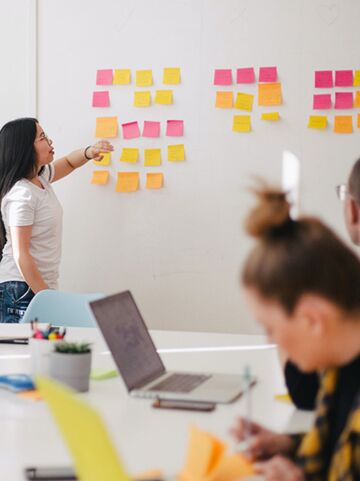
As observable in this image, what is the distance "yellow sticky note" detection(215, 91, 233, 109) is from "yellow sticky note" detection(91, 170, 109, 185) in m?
0.63

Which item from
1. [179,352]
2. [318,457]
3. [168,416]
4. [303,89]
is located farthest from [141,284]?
[318,457]

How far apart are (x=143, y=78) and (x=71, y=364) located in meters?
2.25

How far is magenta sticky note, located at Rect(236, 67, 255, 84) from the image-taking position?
367 cm

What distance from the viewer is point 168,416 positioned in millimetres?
1647

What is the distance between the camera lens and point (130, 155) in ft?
12.5

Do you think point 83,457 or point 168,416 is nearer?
point 83,457

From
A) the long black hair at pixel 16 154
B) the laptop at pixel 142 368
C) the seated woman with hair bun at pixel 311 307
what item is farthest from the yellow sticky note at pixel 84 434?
the long black hair at pixel 16 154

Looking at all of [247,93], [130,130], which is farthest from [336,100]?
[130,130]

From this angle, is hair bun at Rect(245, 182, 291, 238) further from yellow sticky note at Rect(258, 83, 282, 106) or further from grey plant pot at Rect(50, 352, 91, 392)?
yellow sticky note at Rect(258, 83, 282, 106)

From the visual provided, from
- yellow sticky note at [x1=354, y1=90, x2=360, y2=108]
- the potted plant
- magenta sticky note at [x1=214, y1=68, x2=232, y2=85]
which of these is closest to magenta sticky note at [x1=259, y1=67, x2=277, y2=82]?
magenta sticky note at [x1=214, y1=68, x2=232, y2=85]

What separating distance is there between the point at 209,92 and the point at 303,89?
1.42ft

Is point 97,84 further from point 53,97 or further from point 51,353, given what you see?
point 51,353

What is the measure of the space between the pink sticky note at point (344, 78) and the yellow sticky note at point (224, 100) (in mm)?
483

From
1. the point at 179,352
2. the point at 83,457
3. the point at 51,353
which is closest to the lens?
the point at 83,457
